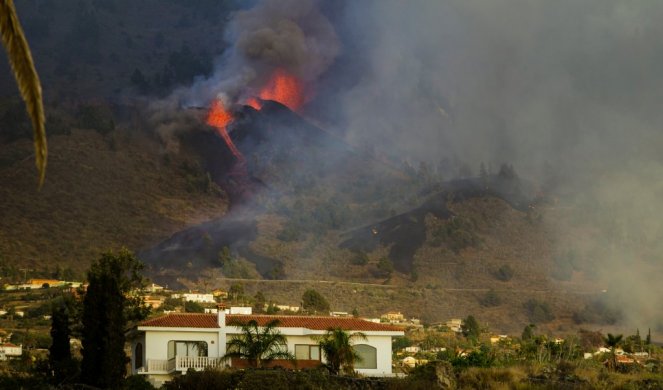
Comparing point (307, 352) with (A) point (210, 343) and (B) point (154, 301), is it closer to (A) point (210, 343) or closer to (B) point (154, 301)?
(A) point (210, 343)

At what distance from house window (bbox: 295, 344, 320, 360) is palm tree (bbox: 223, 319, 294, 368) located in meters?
1.67

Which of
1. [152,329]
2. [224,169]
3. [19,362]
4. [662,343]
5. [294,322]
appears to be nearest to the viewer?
[152,329]

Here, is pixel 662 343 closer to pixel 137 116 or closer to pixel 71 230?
pixel 71 230

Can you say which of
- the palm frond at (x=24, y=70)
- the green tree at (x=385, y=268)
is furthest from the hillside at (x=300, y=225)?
the palm frond at (x=24, y=70)

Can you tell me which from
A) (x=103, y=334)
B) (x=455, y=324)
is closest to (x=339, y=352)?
(x=103, y=334)

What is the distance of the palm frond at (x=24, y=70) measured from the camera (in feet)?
31.6

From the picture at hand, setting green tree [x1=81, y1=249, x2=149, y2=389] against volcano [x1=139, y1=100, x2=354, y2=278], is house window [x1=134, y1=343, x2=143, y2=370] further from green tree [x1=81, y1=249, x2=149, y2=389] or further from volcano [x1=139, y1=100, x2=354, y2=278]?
volcano [x1=139, y1=100, x2=354, y2=278]

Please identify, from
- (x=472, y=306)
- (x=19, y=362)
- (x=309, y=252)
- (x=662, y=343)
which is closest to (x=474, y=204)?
(x=309, y=252)

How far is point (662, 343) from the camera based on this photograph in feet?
354

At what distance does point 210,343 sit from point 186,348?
1087mm

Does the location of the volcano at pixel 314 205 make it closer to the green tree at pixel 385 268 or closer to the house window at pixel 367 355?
the green tree at pixel 385 268

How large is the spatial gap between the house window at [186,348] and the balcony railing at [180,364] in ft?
1.99

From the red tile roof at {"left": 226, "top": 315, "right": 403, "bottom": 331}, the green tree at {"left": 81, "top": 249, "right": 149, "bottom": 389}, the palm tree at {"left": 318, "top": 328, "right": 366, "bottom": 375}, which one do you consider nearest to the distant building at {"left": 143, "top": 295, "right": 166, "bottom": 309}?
the red tile roof at {"left": 226, "top": 315, "right": 403, "bottom": 331}

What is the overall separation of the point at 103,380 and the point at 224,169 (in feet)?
511
